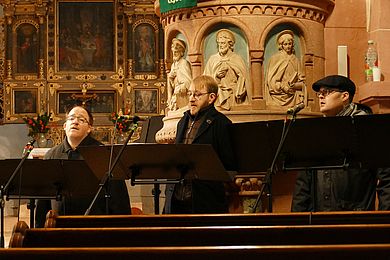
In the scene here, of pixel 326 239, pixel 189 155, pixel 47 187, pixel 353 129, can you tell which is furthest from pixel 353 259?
pixel 47 187

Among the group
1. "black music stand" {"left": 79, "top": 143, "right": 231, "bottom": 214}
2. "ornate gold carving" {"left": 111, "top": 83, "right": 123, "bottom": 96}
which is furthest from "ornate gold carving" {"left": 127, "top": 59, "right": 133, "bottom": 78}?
"black music stand" {"left": 79, "top": 143, "right": 231, "bottom": 214}

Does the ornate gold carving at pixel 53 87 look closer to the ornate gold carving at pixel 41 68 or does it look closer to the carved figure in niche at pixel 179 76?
the ornate gold carving at pixel 41 68

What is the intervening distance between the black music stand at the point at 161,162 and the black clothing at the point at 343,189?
511mm

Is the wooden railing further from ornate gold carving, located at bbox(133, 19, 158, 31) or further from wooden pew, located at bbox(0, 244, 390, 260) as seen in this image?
ornate gold carving, located at bbox(133, 19, 158, 31)

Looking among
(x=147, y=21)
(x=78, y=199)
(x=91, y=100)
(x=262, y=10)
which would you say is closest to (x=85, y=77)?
(x=91, y=100)

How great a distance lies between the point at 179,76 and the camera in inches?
281

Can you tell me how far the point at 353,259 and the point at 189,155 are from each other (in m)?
2.55

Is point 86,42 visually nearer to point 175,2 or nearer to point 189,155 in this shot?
point 175,2

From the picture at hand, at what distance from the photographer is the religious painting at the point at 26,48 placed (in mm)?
18312

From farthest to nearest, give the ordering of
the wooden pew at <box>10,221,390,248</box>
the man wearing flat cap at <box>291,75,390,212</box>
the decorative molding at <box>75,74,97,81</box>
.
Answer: the decorative molding at <box>75,74,97,81</box> → the man wearing flat cap at <box>291,75,390,212</box> → the wooden pew at <box>10,221,390,248</box>

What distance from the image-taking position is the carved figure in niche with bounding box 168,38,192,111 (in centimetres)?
708

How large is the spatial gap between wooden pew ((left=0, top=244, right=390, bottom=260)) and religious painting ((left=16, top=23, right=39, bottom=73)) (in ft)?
52.3

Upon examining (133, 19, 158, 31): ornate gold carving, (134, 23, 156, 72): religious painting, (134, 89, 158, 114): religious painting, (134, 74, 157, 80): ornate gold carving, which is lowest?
(134, 89, 158, 114): religious painting

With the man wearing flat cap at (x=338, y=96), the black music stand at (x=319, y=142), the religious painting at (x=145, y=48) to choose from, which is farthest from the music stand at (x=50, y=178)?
the religious painting at (x=145, y=48)
